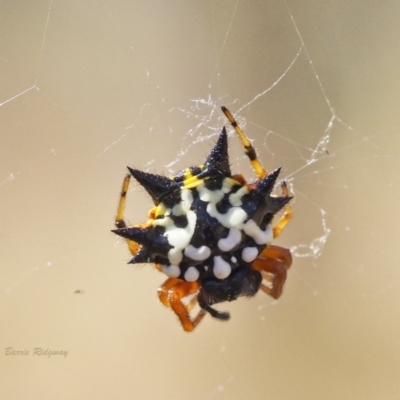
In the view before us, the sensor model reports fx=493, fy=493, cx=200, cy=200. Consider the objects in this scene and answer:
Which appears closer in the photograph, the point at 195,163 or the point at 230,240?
the point at 230,240

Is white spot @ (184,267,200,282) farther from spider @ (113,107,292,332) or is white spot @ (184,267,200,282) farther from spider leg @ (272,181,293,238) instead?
spider leg @ (272,181,293,238)

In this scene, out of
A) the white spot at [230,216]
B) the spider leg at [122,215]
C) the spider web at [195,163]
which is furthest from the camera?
the spider web at [195,163]

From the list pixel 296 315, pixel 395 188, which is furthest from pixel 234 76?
pixel 296 315

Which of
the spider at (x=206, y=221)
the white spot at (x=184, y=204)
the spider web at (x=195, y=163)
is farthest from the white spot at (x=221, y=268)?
the spider web at (x=195, y=163)

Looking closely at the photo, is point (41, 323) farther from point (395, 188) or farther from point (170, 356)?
point (395, 188)

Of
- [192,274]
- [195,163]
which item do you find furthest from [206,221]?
[195,163]

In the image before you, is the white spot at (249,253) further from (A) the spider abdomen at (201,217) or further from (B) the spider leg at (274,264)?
(B) the spider leg at (274,264)

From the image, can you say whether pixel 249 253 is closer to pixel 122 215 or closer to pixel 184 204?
pixel 184 204
